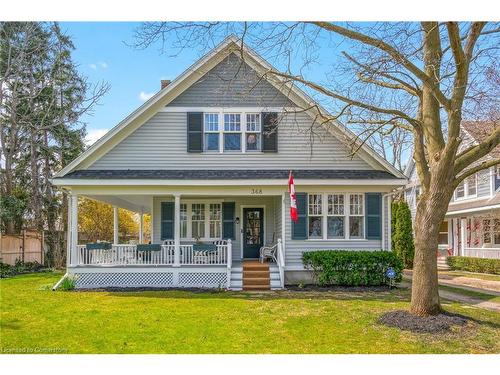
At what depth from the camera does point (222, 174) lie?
13258 millimetres

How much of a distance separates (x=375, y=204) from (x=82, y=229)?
17622 millimetres

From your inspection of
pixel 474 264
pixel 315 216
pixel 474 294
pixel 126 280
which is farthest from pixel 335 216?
pixel 474 264

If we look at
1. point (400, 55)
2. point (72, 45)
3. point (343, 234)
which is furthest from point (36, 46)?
point (400, 55)

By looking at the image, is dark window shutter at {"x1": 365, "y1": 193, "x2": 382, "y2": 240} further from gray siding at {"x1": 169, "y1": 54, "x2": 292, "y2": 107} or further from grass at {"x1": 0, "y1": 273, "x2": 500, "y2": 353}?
gray siding at {"x1": 169, "y1": 54, "x2": 292, "y2": 107}

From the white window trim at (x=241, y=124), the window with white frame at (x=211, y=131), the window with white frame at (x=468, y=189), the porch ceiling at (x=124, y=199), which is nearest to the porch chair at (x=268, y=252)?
the white window trim at (x=241, y=124)

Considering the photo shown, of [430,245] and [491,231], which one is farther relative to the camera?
[491,231]

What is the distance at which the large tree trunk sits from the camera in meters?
8.11

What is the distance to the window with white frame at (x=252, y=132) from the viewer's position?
45.6ft

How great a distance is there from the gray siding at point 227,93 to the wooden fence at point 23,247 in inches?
382

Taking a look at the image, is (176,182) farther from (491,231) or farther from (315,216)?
(491,231)

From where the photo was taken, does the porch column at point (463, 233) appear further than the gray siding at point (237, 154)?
Yes

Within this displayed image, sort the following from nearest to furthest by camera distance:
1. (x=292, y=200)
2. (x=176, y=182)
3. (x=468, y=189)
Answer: (x=292, y=200) → (x=176, y=182) → (x=468, y=189)

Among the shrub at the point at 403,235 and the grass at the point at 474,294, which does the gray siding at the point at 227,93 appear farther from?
the shrub at the point at 403,235

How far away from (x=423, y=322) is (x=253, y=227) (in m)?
7.99
